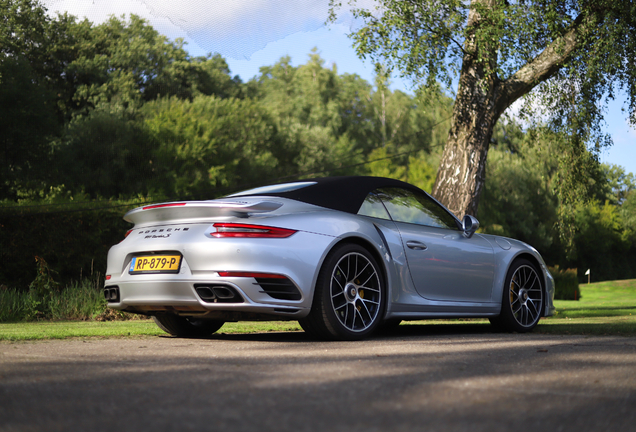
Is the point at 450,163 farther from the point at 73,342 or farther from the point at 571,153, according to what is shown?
the point at 73,342

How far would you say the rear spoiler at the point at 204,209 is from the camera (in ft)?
16.0

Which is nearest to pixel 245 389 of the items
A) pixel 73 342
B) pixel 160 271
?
pixel 160 271

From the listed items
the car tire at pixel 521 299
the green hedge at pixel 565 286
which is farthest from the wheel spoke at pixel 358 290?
the green hedge at pixel 565 286

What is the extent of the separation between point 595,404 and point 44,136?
31.1 m

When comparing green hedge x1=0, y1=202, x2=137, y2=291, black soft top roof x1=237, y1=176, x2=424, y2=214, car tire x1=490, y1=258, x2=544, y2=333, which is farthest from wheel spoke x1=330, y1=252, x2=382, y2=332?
green hedge x1=0, y1=202, x2=137, y2=291

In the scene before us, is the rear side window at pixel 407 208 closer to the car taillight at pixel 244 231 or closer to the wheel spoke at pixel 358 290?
the wheel spoke at pixel 358 290

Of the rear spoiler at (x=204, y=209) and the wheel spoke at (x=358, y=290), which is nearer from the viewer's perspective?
the rear spoiler at (x=204, y=209)

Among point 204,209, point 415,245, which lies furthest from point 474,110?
point 204,209

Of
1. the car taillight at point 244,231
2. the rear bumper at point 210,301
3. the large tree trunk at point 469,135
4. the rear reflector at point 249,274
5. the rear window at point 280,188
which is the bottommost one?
the rear bumper at point 210,301

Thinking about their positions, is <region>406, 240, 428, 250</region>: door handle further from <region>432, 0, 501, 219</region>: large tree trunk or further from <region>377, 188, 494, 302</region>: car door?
<region>432, 0, 501, 219</region>: large tree trunk

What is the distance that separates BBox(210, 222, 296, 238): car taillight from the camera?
480cm

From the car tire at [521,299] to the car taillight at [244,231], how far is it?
9.63 ft

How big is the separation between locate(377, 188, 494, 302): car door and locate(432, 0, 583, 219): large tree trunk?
5.20m

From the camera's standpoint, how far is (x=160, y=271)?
502 cm
